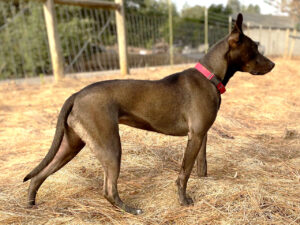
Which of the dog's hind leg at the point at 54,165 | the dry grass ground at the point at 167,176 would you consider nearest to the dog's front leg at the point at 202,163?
the dry grass ground at the point at 167,176

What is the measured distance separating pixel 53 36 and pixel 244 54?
6.20 m

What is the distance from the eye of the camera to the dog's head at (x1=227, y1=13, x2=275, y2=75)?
8.59ft

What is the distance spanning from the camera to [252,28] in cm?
2702

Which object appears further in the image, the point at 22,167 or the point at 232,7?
the point at 232,7

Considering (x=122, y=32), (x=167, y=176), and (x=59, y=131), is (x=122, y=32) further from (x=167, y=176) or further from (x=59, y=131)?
(x=59, y=131)

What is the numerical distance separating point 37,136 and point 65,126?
2398mm

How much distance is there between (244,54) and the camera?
2.71 meters

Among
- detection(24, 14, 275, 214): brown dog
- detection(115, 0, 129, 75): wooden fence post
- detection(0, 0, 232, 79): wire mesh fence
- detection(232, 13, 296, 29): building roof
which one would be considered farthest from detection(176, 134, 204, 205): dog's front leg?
detection(232, 13, 296, 29): building roof

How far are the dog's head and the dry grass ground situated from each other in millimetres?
1121

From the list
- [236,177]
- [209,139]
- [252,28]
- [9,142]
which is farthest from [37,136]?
[252,28]

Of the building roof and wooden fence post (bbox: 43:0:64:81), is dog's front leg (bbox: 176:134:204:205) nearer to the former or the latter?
wooden fence post (bbox: 43:0:64:81)

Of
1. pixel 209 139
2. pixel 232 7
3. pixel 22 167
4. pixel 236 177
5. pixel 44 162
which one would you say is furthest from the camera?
pixel 232 7

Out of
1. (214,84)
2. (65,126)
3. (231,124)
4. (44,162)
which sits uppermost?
(214,84)

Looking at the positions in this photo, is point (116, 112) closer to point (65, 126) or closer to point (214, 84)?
point (65, 126)
